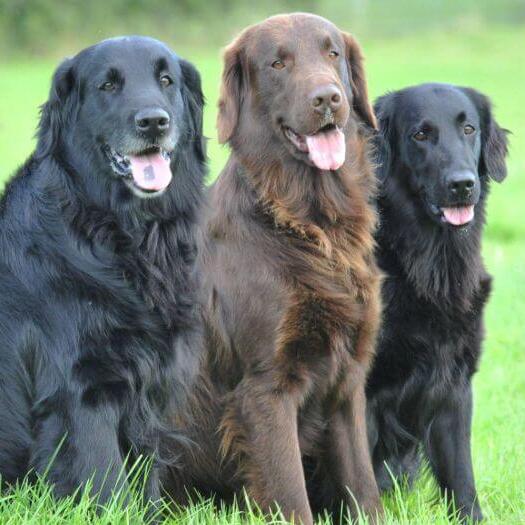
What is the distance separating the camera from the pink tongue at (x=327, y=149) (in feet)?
12.9

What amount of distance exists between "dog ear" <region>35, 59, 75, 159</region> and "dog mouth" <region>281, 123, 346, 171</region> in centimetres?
86

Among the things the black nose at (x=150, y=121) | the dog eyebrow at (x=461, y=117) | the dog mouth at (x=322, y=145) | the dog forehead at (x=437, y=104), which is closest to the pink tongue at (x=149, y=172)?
the black nose at (x=150, y=121)

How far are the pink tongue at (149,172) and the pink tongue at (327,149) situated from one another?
60 cm

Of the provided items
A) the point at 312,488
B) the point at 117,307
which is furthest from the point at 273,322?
the point at 312,488

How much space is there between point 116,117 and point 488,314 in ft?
18.3

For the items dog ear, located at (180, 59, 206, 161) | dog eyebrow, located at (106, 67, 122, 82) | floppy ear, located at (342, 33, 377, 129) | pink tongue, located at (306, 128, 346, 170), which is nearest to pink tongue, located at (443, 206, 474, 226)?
floppy ear, located at (342, 33, 377, 129)

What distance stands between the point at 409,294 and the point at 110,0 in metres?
28.8

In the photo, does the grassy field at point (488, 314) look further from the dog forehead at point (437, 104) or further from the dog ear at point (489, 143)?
the dog ear at point (489, 143)

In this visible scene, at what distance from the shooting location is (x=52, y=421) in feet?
11.5

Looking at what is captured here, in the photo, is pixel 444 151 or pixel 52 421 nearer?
pixel 52 421

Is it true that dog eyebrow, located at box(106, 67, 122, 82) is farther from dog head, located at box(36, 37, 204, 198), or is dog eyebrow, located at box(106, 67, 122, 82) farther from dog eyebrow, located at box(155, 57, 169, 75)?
dog eyebrow, located at box(155, 57, 169, 75)

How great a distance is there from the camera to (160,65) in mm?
3770

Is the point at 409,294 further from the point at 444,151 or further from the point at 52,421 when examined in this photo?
the point at 52,421

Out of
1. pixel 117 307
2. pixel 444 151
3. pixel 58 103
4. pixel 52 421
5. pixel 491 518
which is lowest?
pixel 491 518
